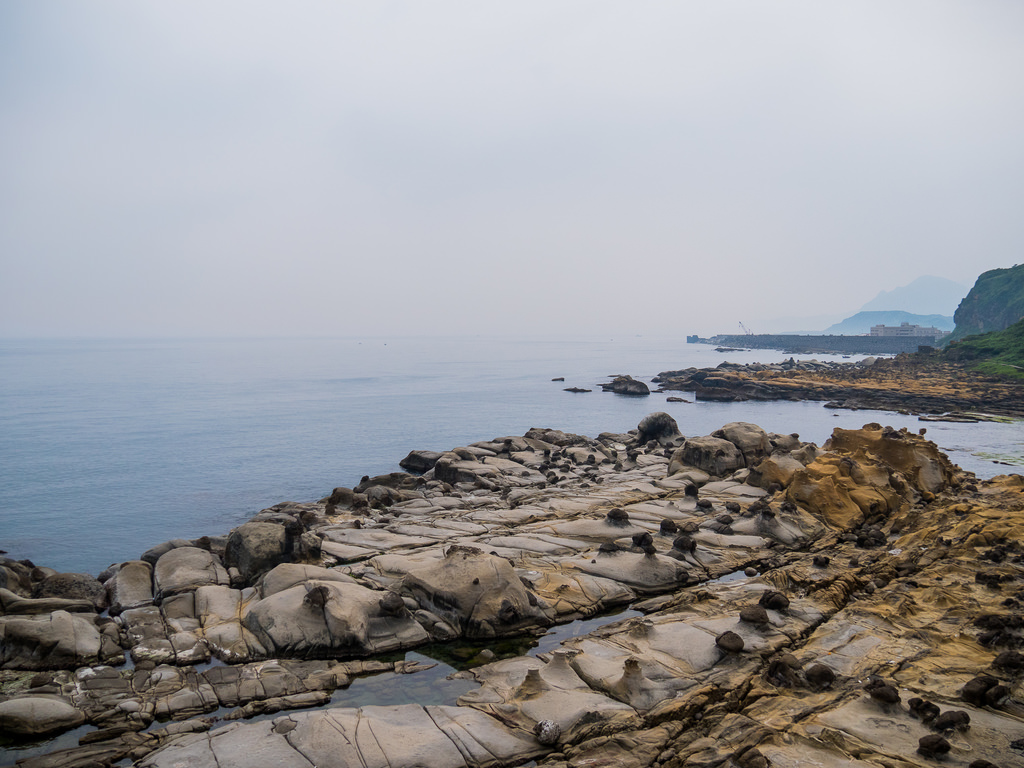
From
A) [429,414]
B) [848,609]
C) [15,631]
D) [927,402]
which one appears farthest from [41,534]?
[927,402]

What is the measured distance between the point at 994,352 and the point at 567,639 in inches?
4814

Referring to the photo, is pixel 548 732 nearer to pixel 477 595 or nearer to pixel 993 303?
pixel 477 595

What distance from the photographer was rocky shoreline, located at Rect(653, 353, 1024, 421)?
2788 inches

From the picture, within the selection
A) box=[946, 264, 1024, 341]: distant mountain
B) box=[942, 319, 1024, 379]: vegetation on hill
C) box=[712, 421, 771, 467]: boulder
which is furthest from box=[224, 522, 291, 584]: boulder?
box=[946, 264, 1024, 341]: distant mountain

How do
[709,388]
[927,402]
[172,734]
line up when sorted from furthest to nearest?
1. [709,388]
2. [927,402]
3. [172,734]

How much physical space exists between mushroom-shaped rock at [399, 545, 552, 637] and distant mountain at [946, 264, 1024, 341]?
173 meters

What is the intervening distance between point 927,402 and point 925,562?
6662 cm

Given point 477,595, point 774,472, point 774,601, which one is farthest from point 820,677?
point 774,472

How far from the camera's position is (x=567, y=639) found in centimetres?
1582

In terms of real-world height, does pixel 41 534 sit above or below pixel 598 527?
below

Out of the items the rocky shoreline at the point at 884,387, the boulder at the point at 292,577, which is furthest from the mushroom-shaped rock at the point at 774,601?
the rocky shoreline at the point at 884,387

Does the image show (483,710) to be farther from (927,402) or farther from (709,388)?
(709,388)

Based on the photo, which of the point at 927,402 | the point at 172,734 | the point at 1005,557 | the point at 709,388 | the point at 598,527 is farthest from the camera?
the point at 709,388

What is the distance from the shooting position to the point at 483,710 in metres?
11.8
